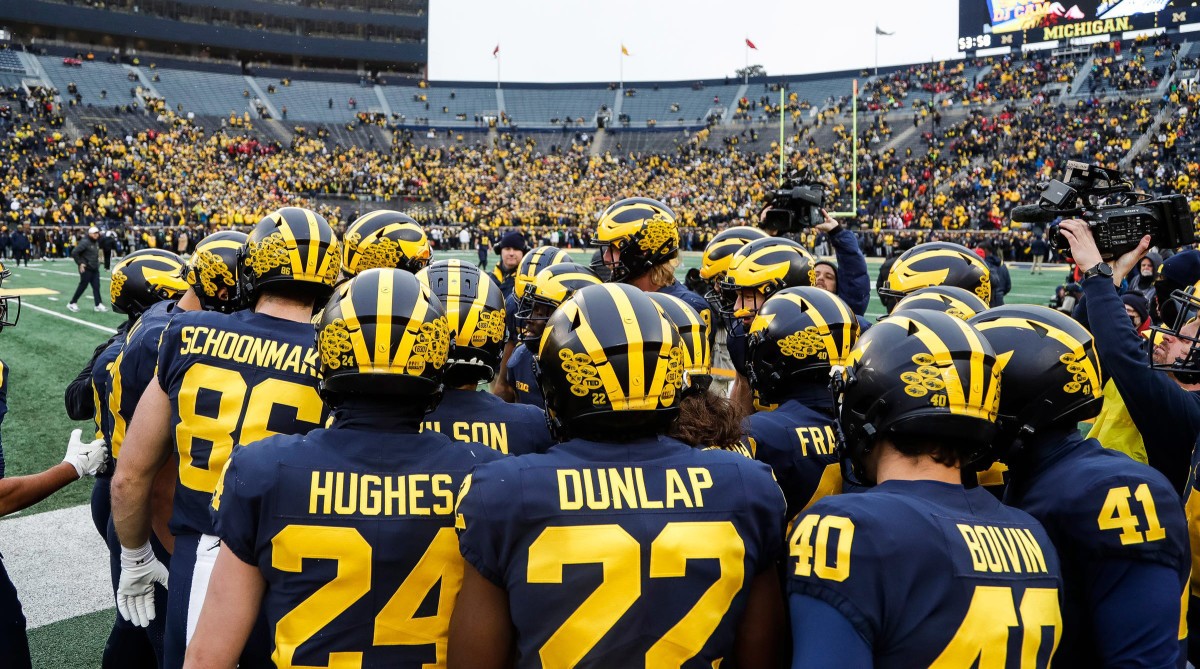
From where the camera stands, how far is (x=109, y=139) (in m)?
45.7

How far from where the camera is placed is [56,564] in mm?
5676

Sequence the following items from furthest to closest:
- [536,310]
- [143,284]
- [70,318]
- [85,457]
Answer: [70,318]
[536,310]
[143,284]
[85,457]

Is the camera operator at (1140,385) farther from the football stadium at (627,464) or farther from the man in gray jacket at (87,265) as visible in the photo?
the man in gray jacket at (87,265)

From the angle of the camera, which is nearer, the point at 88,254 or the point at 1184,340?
the point at 1184,340

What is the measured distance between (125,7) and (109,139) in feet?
68.6

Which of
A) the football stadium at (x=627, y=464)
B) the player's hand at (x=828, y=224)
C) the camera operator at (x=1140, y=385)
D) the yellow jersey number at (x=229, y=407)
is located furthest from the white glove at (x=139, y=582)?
the player's hand at (x=828, y=224)

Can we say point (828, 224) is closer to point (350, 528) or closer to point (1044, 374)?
point (1044, 374)

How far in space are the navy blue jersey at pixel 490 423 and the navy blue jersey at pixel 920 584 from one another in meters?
1.22

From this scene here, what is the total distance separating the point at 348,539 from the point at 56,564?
4621 mm

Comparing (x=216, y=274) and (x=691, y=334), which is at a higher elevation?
(x=216, y=274)

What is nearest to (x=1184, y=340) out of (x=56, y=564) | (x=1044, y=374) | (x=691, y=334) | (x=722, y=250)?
(x=1044, y=374)

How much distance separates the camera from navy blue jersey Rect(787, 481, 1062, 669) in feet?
5.91

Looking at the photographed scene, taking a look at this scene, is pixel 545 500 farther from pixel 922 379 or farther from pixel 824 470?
pixel 824 470

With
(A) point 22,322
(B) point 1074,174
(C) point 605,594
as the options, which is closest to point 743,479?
(C) point 605,594
